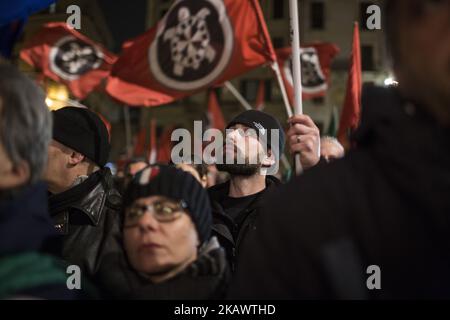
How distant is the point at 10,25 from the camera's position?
309 cm

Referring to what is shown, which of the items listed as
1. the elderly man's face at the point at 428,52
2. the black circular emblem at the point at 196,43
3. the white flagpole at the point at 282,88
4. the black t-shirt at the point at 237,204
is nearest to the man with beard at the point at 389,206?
the elderly man's face at the point at 428,52

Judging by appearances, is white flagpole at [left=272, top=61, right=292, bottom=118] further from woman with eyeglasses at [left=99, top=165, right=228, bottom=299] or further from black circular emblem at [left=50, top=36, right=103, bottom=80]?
black circular emblem at [left=50, top=36, right=103, bottom=80]

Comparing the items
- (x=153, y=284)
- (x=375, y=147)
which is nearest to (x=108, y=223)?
(x=153, y=284)

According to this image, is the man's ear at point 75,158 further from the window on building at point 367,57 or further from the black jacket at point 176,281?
the window on building at point 367,57

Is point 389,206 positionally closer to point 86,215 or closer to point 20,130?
point 20,130

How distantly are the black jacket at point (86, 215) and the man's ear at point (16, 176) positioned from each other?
1.04 m

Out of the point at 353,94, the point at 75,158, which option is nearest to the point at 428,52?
the point at 75,158

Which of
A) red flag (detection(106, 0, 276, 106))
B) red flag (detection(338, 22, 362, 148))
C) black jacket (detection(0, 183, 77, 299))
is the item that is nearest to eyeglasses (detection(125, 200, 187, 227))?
black jacket (detection(0, 183, 77, 299))

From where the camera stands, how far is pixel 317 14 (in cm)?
3041

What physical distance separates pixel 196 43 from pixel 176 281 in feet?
12.8

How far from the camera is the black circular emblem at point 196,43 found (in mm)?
5355

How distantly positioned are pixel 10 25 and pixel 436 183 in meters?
2.79

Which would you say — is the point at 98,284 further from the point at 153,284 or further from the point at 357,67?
the point at 357,67

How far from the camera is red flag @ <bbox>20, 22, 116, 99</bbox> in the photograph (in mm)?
7602
